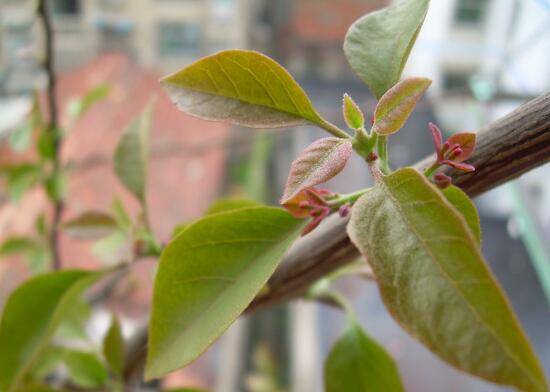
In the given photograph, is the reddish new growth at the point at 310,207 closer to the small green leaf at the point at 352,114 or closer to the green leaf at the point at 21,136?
the small green leaf at the point at 352,114

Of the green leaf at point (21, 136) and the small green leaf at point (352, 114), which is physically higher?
the small green leaf at point (352, 114)

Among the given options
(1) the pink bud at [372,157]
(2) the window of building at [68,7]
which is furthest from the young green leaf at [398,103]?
(2) the window of building at [68,7]

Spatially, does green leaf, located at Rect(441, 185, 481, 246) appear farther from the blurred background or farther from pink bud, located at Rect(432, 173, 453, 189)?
the blurred background

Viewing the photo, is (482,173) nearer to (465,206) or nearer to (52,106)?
(465,206)

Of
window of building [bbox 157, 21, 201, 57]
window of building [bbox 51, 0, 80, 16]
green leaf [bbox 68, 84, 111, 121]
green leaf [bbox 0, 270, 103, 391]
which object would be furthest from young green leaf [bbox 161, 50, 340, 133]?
window of building [bbox 157, 21, 201, 57]

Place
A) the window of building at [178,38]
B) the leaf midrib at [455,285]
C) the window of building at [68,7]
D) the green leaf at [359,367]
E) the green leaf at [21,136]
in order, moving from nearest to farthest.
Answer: the leaf midrib at [455,285], the green leaf at [359,367], the green leaf at [21,136], the window of building at [68,7], the window of building at [178,38]

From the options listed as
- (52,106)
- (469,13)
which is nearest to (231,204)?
(52,106)
